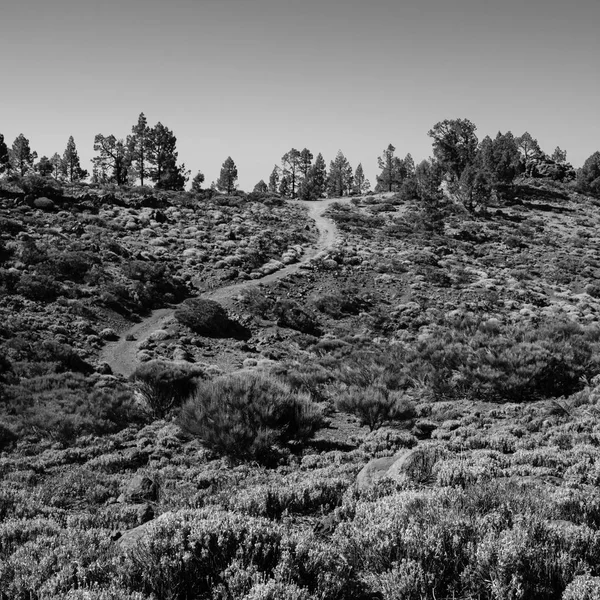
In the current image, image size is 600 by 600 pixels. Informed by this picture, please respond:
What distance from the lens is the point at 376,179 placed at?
354 ft

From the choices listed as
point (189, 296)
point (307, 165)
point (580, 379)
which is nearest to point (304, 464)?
point (580, 379)

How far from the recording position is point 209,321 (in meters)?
25.6

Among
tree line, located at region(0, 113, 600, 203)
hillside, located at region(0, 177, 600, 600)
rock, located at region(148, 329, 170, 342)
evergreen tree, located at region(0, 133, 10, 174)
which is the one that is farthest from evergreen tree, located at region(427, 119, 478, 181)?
evergreen tree, located at region(0, 133, 10, 174)

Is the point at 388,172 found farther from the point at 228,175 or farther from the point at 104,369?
the point at 104,369

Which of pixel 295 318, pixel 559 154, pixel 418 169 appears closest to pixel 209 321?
pixel 295 318

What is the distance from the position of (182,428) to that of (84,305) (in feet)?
60.0

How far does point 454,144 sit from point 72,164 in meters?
71.1

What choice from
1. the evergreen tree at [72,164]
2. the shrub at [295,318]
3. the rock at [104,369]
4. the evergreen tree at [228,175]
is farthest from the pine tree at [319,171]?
the rock at [104,369]

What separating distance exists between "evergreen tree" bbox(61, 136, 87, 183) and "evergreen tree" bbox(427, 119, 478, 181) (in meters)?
66.6

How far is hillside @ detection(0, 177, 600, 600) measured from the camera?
13.2ft

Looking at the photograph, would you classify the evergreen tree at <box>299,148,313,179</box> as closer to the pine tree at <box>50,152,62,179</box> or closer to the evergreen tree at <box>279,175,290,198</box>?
the evergreen tree at <box>279,175,290,198</box>

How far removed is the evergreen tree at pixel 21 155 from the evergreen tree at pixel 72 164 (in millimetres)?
6040

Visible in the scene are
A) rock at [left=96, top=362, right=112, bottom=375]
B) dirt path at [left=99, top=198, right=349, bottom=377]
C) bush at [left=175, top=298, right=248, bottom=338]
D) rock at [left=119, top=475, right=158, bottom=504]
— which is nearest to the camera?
rock at [left=119, top=475, right=158, bottom=504]

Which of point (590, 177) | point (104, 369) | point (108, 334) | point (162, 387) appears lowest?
point (104, 369)
